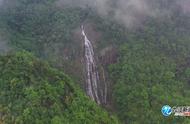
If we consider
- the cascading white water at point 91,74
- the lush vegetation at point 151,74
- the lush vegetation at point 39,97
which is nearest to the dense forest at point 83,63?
the lush vegetation at point 151,74

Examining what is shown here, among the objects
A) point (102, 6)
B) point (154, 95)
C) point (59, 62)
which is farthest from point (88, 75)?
point (102, 6)

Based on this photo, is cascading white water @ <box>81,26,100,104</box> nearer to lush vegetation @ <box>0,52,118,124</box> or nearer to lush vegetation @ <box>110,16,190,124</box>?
lush vegetation @ <box>110,16,190,124</box>

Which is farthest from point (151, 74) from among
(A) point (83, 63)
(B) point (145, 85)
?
(A) point (83, 63)

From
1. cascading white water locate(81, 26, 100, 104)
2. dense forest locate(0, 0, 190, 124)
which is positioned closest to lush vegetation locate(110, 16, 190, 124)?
dense forest locate(0, 0, 190, 124)

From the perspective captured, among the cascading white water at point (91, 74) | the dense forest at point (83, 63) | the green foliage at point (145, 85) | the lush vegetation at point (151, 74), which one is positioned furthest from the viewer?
the cascading white water at point (91, 74)

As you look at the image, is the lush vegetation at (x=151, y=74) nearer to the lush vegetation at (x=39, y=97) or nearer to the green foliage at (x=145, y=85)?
the green foliage at (x=145, y=85)

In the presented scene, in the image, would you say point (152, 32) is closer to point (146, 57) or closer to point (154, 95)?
point (146, 57)
